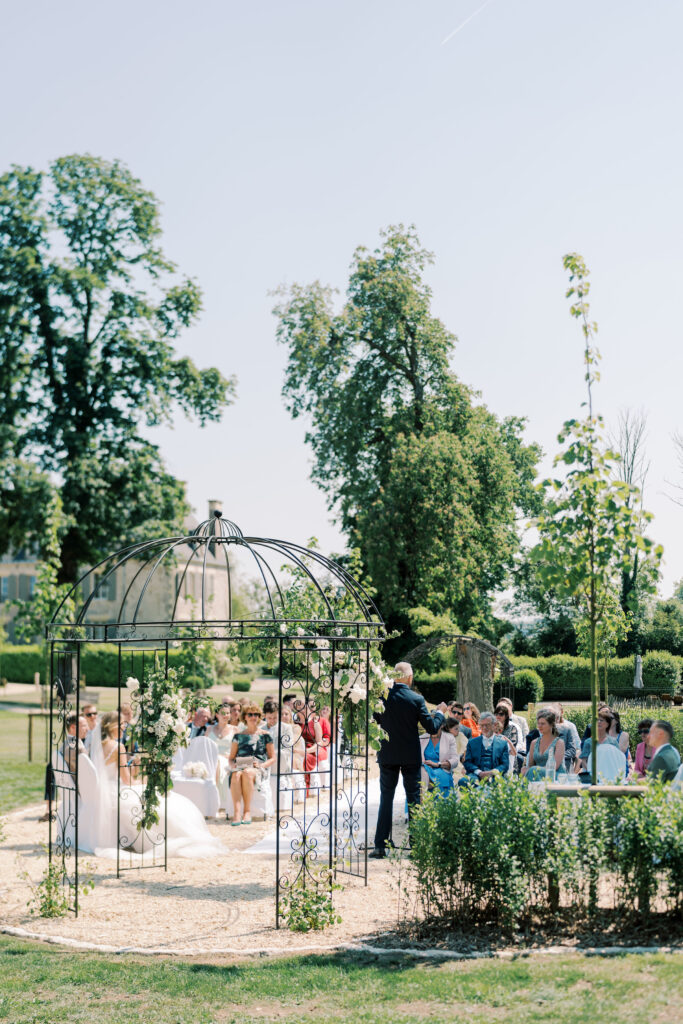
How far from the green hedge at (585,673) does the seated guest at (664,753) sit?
1124 inches

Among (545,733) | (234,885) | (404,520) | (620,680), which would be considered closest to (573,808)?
(545,733)

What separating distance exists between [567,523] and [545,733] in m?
3.21

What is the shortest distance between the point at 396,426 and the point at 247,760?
911 inches

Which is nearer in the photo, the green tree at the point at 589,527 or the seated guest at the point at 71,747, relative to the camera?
the green tree at the point at 589,527

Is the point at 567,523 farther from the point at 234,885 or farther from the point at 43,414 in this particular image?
the point at 43,414

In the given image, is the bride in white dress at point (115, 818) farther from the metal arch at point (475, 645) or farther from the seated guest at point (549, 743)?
the metal arch at point (475, 645)

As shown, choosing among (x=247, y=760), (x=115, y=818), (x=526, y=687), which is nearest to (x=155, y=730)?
(x=115, y=818)

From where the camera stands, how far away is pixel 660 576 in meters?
8.76

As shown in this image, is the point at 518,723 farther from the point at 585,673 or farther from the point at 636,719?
the point at 585,673

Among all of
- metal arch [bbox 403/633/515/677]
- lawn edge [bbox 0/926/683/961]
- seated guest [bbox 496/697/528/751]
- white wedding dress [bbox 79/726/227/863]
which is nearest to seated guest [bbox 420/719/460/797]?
seated guest [bbox 496/697/528/751]

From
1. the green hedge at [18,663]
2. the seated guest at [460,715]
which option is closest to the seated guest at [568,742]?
the seated guest at [460,715]

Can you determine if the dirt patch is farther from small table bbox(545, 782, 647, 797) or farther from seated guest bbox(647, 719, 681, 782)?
seated guest bbox(647, 719, 681, 782)

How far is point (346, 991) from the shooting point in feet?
21.4

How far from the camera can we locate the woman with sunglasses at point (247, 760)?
13797 millimetres
